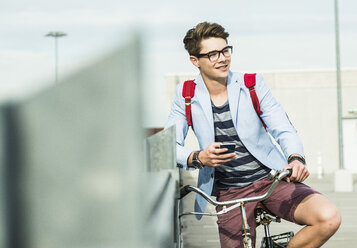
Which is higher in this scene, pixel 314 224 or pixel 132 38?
pixel 132 38

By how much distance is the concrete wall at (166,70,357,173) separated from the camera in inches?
1339

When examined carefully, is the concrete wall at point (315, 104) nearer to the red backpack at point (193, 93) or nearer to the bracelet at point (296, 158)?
the red backpack at point (193, 93)

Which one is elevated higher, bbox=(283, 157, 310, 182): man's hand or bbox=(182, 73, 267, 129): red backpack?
bbox=(182, 73, 267, 129): red backpack

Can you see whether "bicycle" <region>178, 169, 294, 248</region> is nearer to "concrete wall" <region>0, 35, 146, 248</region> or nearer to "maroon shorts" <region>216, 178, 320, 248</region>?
"maroon shorts" <region>216, 178, 320, 248</region>

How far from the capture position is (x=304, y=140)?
34.2m

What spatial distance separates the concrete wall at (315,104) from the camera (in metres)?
34.0

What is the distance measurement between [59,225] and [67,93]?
0.62ft

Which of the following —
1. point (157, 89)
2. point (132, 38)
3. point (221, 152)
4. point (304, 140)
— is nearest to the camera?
point (132, 38)

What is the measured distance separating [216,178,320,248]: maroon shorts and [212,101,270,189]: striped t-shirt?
38 mm

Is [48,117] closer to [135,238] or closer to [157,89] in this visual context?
[135,238]

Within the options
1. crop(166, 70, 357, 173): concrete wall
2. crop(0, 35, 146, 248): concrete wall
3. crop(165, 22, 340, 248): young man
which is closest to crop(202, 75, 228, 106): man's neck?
crop(165, 22, 340, 248): young man

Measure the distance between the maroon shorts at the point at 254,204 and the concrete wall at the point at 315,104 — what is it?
30128 millimetres

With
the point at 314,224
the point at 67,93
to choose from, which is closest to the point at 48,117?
the point at 67,93

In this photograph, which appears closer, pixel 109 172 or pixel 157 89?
pixel 109 172
